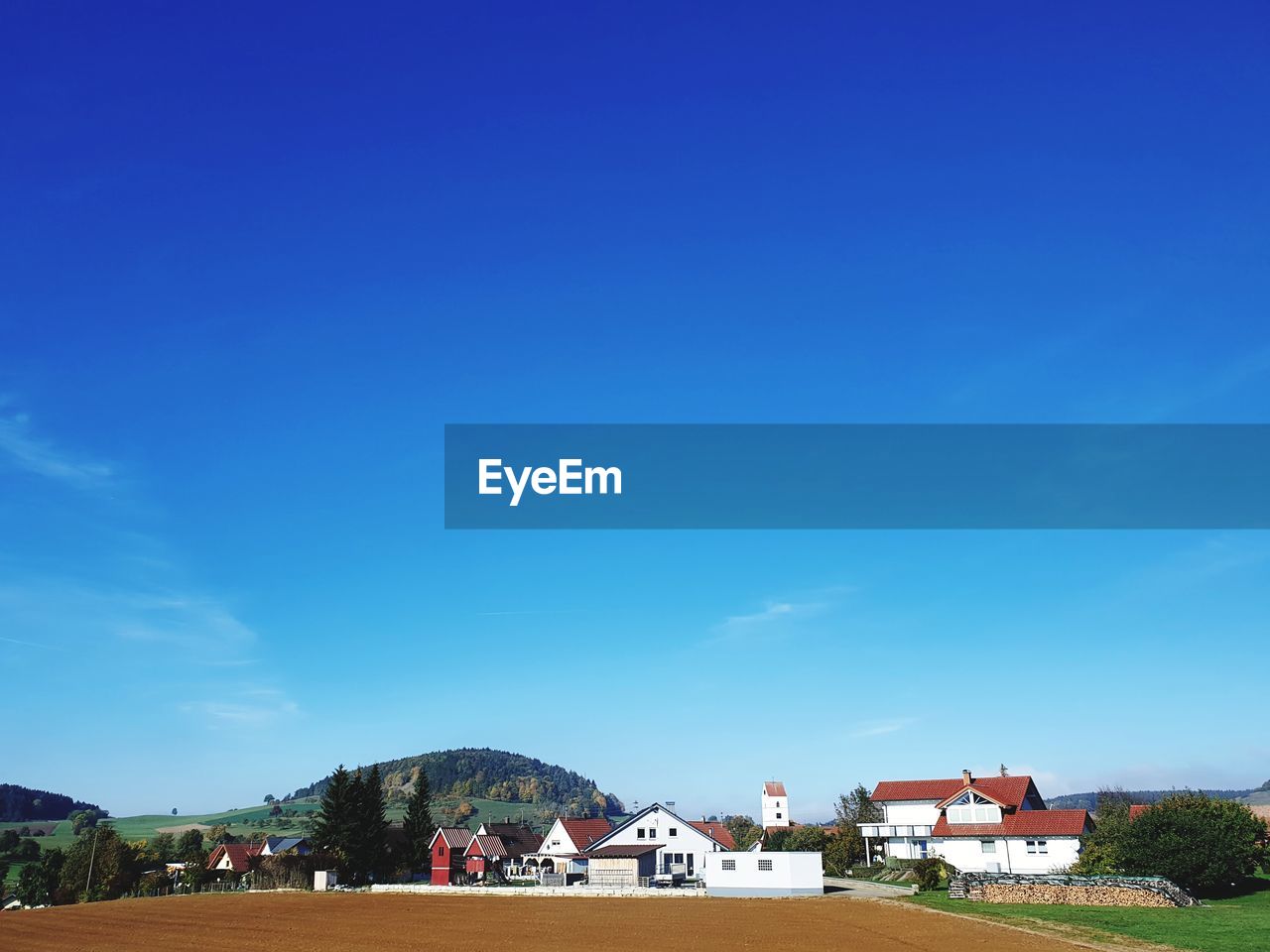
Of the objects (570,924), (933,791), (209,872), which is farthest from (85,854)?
(933,791)

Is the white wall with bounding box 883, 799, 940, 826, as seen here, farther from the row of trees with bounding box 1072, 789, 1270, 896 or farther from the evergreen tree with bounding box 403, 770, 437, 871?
the evergreen tree with bounding box 403, 770, 437, 871

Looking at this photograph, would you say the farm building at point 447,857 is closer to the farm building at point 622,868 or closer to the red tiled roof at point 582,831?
the red tiled roof at point 582,831

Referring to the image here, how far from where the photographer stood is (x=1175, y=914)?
38500 mm

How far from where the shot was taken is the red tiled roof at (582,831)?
268ft

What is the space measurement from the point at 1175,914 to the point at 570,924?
2505 cm

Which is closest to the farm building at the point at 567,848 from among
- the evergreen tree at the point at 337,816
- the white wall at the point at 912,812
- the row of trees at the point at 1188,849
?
the evergreen tree at the point at 337,816

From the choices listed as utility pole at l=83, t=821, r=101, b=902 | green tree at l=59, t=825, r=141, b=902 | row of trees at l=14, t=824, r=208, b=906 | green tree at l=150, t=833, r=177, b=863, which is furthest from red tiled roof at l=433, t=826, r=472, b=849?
green tree at l=150, t=833, r=177, b=863

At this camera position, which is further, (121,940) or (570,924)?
(570,924)

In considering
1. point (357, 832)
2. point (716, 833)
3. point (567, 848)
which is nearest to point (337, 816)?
point (357, 832)

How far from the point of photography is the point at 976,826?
224 feet

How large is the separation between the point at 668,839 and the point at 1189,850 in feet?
127

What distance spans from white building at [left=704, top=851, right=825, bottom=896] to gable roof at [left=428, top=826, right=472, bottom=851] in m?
30.2

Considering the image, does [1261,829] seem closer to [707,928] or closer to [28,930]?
[707,928]

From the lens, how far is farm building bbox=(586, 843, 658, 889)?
6562 centimetres
